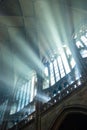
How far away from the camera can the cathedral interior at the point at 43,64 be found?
306 inches

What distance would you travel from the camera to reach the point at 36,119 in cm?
873

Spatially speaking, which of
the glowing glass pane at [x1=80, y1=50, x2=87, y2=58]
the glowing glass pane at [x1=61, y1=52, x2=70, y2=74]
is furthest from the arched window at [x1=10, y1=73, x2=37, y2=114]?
the glowing glass pane at [x1=80, y1=50, x2=87, y2=58]

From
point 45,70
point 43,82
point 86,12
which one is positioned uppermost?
point 86,12

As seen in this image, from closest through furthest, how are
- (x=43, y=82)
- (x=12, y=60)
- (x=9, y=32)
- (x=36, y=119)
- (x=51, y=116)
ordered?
1. (x=51, y=116)
2. (x=36, y=119)
3. (x=43, y=82)
4. (x=9, y=32)
5. (x=12, y=60)

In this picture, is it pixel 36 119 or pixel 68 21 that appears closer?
pixel 36 119

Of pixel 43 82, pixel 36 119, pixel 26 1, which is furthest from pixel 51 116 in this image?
pixel 26 1

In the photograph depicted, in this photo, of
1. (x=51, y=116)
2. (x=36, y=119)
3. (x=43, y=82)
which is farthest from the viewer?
(x=43, y=82)

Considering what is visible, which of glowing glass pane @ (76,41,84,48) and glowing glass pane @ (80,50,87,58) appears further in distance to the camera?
glowing glass pane @ (76,41,84,48)

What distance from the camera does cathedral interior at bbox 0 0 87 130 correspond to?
7773 mm

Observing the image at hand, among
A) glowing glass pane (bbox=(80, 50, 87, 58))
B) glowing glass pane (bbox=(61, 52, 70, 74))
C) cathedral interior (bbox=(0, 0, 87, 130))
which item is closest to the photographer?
cathedral interior (bbox=(0, 0, 87, 130))

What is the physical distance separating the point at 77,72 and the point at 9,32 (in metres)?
8.11

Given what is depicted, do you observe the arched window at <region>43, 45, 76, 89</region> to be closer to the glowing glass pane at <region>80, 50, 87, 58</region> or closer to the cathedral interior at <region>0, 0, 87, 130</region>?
the cathedral interior at <region>0, 0, 87, 130</region>

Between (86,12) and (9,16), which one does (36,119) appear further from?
(9,16)

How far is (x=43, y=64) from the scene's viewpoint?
520 inches
